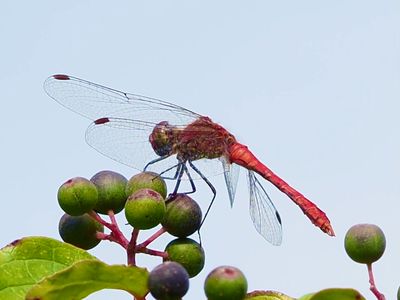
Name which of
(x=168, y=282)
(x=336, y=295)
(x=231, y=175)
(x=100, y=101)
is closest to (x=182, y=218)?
(x=168, y=282)

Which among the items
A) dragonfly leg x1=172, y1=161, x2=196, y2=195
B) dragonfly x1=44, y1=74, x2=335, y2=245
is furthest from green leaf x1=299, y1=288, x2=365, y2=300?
dragonfly x1=44, y1=74, x2=335, y2=245

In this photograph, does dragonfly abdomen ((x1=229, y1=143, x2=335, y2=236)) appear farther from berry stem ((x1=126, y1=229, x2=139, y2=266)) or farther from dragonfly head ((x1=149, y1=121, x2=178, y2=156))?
berry stem ((x1=126, y1=229, x2=139, y2=266))

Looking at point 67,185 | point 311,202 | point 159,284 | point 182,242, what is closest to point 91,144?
point 311,202

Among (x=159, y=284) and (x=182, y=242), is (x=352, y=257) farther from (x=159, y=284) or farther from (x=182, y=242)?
(x=159, y=284)

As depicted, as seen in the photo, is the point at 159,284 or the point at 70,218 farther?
the point at 70,218

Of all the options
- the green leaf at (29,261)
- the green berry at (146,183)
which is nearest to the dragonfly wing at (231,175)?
the green berry at (146,183)

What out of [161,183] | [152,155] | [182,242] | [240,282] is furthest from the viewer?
[152,155]
